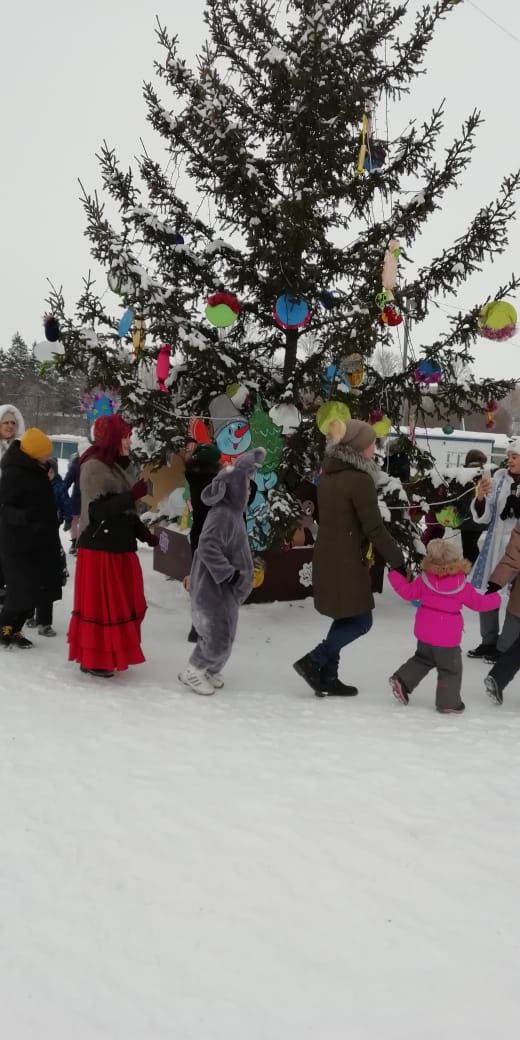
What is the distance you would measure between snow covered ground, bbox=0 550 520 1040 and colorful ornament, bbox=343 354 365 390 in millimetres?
3261

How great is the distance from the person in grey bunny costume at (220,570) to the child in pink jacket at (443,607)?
103 centimetres

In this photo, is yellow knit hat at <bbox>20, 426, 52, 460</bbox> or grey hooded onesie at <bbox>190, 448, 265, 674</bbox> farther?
yellow knit hat at <bbox>20, 426, 52, 460</bbox>

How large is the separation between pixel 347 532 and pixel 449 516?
3017 mm

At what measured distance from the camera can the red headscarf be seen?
477 centimetres

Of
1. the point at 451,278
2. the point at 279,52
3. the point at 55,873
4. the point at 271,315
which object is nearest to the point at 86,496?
the point at 55,873

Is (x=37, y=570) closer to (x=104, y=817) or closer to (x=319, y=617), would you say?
(x=104, y=817)

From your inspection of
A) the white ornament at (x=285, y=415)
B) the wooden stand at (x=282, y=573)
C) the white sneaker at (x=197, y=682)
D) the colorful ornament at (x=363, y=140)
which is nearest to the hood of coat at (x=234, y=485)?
the white sneaker at (x=197, y=682)

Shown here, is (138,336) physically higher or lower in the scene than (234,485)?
higher

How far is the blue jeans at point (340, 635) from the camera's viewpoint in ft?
15.9

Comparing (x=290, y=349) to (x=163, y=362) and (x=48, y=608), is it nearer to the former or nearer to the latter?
(x=163, y=362)

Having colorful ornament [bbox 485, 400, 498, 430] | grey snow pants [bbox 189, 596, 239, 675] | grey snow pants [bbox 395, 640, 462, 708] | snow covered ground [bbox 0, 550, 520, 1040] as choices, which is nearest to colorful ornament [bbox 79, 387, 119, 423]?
grey snow pants [bbox 189, 596, 239, 675]

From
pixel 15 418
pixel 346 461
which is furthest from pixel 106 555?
pixel 15 418

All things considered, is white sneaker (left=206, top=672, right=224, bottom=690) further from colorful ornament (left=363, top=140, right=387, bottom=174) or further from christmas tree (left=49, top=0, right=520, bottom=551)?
colorful ornament (left=363, top=140, right=387, bottom=174)

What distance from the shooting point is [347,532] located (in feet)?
15.6
